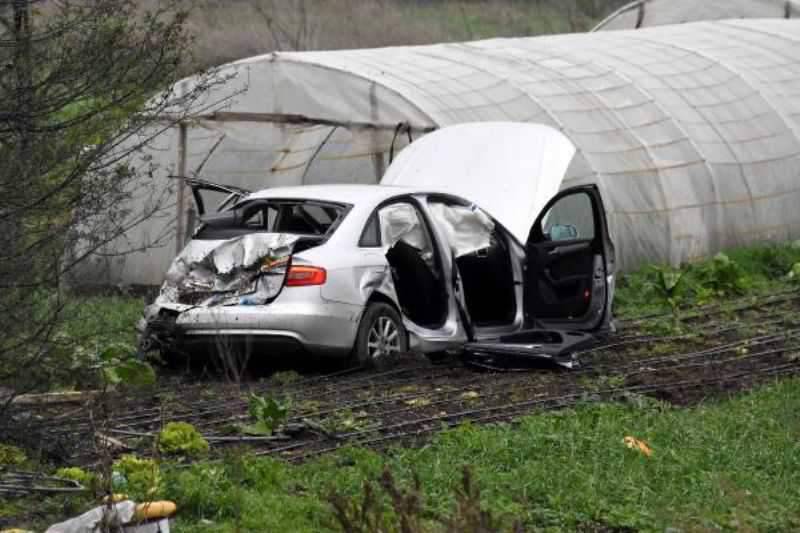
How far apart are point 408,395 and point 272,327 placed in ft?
4.55

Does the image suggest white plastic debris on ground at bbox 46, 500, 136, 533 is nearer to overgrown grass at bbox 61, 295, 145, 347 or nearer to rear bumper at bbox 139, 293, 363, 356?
overgrown grass at bbox 61, 295, 145, 347

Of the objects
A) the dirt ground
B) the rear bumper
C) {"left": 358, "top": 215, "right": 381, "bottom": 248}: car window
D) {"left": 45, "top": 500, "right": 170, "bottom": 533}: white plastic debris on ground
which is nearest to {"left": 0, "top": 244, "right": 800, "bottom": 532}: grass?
the dirt ground

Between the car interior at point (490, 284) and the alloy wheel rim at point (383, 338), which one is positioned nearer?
the alloy wheel rim at point (383, 338)

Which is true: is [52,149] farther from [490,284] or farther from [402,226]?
[490,284]

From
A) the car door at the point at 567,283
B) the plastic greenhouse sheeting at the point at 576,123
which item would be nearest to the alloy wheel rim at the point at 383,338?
the car door at the point at 567,283

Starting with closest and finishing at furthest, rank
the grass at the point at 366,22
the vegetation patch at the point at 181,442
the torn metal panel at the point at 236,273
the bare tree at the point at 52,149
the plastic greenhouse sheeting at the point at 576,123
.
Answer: the bare tree at the point at 52,149, the vegetation patch at the point at 181,442, the torn metal panel at the point at 236,273, the plastic greenhouse sheeting at the point at 576,123, the grass at the point at 366,22

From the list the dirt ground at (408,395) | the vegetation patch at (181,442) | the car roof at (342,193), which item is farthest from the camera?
the car roof at (342,193)

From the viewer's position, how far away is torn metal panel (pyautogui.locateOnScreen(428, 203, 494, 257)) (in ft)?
46.7

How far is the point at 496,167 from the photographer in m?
15.3

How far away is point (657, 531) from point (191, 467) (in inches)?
104

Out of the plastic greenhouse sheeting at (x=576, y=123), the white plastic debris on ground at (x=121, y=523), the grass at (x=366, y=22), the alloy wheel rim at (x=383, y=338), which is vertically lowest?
the white plastic debris on ground at (x=121, y=523)

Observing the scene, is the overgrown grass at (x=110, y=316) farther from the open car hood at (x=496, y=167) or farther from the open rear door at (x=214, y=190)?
the open car hood at (x=496, y=167)

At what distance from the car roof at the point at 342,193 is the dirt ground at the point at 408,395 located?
4.53 feet

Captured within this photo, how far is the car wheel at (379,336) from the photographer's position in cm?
1321
